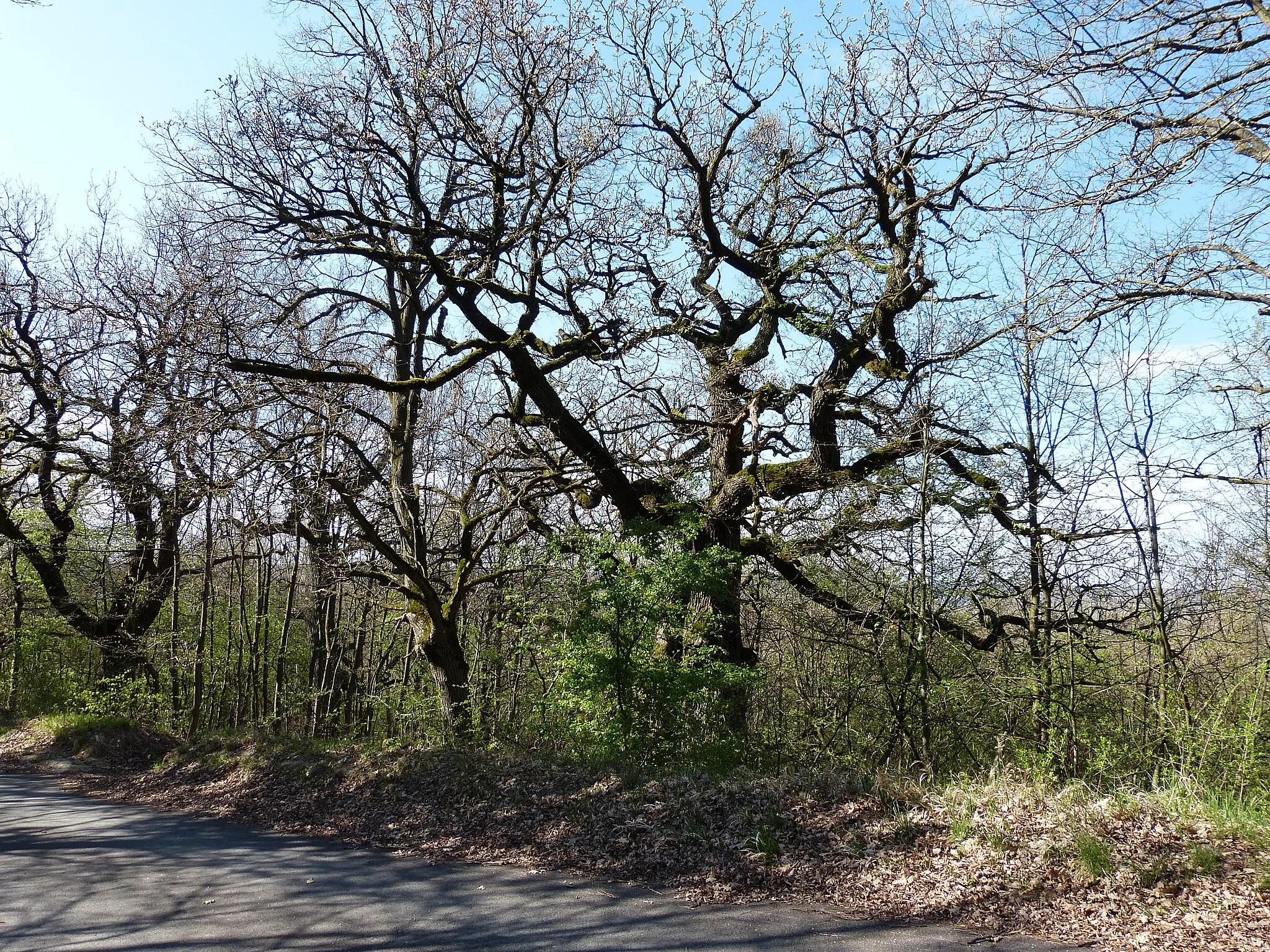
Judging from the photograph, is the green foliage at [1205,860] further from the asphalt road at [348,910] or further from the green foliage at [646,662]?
the green foliage at [646,662]

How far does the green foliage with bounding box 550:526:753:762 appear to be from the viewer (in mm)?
9766

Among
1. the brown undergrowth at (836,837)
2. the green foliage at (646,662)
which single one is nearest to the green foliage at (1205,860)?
the brown undergrowth at (836,837)

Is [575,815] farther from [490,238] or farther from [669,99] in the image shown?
[669,99]

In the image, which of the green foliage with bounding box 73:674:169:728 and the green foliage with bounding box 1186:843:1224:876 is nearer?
the green foliage with bounding box 1186:843:1224:876

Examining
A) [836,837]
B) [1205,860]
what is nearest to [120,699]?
[836,837]

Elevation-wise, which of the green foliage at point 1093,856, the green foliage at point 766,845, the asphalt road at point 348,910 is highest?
the green foliage at point 1093,856

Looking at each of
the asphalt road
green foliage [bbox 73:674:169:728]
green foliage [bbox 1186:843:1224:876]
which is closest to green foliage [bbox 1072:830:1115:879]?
green foliage [bbox 1186:843:1224:876]

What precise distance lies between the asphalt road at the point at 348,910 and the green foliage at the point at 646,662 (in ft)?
8.86

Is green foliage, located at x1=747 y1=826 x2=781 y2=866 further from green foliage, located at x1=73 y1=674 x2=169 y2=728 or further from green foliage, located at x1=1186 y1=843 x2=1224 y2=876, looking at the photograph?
green foliage, located at x1=73 y1=674 x2=169 y2=728

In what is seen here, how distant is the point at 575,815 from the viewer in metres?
8.37

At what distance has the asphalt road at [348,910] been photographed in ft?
18.2

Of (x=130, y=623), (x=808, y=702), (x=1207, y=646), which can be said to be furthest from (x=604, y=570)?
(x=130, y=623)

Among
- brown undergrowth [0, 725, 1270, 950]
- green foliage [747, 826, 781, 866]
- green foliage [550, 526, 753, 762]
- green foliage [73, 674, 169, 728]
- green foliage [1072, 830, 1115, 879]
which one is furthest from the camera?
green foliage [73, 674, 169, 728]

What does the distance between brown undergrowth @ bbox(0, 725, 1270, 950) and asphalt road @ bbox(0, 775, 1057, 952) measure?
16.4 inches
